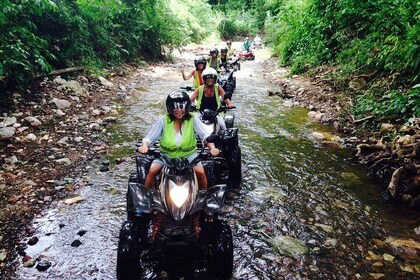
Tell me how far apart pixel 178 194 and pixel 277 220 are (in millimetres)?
2041

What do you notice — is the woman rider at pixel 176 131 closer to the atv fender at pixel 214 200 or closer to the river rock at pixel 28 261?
the atv fender at pixel 214 200

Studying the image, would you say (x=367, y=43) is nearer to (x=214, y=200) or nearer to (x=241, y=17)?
(x=214, y=200)

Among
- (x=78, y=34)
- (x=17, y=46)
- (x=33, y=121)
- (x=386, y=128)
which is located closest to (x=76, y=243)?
(x=33, y=121)

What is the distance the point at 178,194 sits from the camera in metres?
3.21

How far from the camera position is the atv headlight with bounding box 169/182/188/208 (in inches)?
126

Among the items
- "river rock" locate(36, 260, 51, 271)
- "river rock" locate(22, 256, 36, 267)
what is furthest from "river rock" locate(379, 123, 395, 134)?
"river rock" locate(22, 256, 36, 267)

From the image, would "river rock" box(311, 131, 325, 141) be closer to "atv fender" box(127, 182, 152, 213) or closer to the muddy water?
the muddy water

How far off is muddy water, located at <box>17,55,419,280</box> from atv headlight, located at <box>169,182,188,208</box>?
1.12m

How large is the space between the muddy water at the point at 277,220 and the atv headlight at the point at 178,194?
1.12 meters

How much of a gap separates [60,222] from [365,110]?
7.22 meters

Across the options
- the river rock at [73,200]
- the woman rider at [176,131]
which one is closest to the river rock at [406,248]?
the woman rider at [176,131]

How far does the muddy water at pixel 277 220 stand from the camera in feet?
12.3

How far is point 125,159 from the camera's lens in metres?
6.54

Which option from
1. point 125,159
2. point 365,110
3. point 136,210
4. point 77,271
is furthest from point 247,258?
point 365,110
